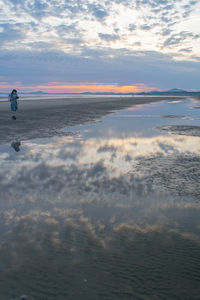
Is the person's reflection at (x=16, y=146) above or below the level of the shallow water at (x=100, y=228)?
above

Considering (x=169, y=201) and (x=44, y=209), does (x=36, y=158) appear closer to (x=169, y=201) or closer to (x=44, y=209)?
(x=44, y=209)

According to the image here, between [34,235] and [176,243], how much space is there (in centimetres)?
Result: 274

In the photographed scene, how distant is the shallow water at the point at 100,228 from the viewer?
3.59m

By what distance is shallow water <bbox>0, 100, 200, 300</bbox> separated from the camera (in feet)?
11.8

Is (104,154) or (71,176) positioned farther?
(104,154)

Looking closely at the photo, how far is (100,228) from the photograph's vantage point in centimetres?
509

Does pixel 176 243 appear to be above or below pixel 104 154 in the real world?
below

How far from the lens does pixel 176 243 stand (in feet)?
15.1

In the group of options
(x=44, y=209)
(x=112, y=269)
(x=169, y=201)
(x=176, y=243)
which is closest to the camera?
(x=112, y=269)

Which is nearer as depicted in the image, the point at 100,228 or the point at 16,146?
the point at 100,228

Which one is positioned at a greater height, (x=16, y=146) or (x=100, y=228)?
(x=16, y=146)

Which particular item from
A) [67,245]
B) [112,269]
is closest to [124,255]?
[112,269]

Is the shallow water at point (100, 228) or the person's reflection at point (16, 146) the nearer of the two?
the shallow water at point (100, 228)

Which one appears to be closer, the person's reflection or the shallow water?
the shallow water
